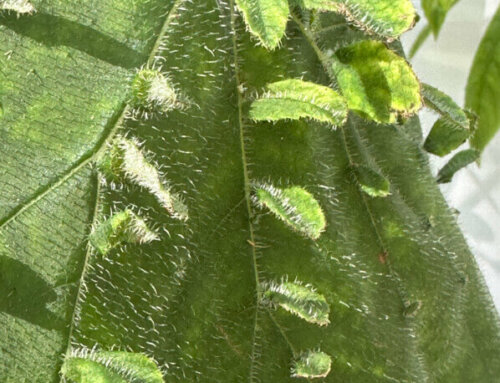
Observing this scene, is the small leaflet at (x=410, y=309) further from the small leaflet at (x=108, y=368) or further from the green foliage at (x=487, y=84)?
the green foliage at (x=487, y=84)

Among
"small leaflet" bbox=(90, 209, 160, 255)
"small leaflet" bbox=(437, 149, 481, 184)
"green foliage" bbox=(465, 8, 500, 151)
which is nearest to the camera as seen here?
"small leaflet" bbox=(90, 209, 160, 255)

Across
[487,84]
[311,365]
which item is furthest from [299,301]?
[487,84]

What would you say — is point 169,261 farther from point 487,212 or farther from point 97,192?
point 487,212

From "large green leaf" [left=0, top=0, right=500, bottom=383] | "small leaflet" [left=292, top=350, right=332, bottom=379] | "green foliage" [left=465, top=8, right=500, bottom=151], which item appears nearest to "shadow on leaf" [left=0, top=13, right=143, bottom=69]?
"large green leaf" [left=0, top=0, right=500, bottom=383]

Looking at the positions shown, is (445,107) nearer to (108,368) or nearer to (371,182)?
(371,182)

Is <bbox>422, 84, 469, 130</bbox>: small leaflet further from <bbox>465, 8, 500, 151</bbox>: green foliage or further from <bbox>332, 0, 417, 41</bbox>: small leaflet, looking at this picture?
<bbox>465, 8, 500, 151</bbox>: green foliage

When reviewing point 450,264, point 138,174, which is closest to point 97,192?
point 138,174
